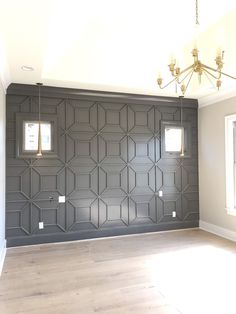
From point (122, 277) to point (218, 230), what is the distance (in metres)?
2.60

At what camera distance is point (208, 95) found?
504 centimetres

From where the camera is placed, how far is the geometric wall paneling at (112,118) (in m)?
4.85

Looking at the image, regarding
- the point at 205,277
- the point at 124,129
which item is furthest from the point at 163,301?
the point at 124,129

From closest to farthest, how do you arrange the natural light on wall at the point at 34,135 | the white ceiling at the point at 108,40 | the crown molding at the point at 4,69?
the white ceiling at the point at 108,40
the crown molding at the point at 4,69
the natural light on wall at the point at 34,135

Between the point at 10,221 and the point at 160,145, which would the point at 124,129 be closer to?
the point at 160,145

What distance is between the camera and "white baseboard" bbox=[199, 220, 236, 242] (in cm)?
457

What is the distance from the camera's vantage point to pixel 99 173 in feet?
15.8

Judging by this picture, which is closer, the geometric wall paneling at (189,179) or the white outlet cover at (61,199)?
the white outlet cover at (61,199)

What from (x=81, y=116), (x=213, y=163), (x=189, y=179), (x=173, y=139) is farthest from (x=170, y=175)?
(x=81, y=116)

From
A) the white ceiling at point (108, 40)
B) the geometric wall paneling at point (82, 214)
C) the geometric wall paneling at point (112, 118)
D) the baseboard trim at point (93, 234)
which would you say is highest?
the white ceiling at point (108, 40)

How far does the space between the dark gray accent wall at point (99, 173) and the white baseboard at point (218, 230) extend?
0.16 m

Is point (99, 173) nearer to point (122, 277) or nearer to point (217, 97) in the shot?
point (122, 277)

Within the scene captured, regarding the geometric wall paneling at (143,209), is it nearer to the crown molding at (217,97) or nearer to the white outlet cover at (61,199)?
the white outlet cover at (61,199)

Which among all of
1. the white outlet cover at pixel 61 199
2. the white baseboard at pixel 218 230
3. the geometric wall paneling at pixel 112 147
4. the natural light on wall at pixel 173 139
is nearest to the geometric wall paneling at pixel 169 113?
the natural light on wall at pixel 173 139
